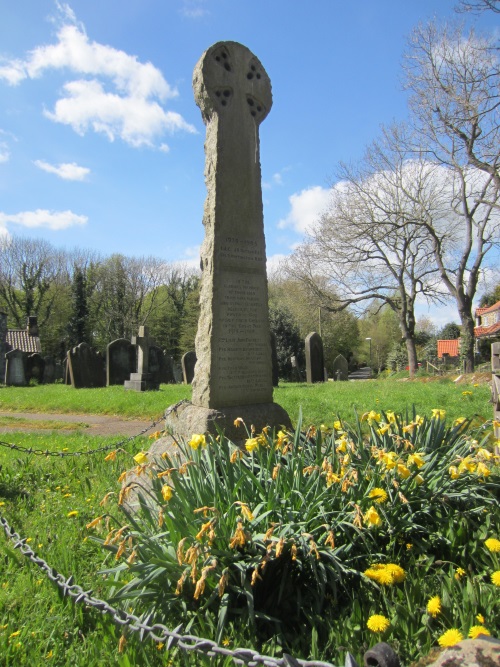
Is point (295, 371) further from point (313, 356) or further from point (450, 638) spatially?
point (450, 638)

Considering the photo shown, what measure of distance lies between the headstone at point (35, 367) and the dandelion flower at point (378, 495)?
26241mm

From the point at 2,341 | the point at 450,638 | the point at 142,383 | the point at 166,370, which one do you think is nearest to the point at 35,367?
the point at 2,341

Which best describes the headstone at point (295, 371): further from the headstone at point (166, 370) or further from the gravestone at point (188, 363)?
the gravestone at point (188, 363)

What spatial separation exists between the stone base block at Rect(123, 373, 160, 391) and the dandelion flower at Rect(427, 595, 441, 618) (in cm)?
1572

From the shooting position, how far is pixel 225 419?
4.80 meters

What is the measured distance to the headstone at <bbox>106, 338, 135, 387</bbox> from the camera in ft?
69.0

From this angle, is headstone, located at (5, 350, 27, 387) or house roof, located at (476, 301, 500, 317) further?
house roof, located at (476, 301, 500, 317)

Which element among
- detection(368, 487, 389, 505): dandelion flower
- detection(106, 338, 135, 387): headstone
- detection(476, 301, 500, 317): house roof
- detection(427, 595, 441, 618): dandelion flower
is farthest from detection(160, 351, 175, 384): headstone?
detection(476, 301, 500, 317): house roof

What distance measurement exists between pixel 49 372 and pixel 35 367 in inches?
33.0

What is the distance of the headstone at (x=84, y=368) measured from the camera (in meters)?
18.9

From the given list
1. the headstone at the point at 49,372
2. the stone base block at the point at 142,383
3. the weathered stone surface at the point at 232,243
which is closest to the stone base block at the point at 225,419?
the weathered stone surface at the point at 232,243

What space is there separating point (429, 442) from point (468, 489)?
21.9 inches

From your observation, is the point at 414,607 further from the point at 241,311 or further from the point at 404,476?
the point at 241,311

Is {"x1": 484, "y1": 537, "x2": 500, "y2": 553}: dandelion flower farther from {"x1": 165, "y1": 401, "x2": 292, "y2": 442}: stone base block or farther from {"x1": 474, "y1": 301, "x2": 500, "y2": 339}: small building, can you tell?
{"x1": 474, "y1": 301, "x2": 500, "y2": 339}: small building
